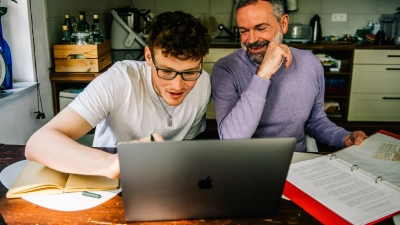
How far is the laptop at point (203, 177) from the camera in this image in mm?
781

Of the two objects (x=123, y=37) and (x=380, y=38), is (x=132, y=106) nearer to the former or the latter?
(x=123, y=37)

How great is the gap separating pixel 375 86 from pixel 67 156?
10.5 feet

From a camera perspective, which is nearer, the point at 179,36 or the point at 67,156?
the point at 67,156

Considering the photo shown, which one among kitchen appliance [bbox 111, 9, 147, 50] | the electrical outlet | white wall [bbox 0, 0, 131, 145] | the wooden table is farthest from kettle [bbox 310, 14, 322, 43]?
the wooden table

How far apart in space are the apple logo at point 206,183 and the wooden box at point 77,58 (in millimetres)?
1699

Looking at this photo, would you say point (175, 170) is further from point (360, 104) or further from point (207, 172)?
point (360, 104)

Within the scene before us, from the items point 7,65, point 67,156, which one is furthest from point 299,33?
point 67,156

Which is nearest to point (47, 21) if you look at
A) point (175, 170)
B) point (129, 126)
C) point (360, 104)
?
point (129, 126)

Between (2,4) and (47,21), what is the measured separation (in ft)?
1.00

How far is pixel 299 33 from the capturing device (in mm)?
3760

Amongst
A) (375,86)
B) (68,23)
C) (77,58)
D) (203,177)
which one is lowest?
(375,86)

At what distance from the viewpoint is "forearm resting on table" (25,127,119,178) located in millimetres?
985

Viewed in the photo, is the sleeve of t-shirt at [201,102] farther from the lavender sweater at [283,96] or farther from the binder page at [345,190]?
the binder page at [345,190]

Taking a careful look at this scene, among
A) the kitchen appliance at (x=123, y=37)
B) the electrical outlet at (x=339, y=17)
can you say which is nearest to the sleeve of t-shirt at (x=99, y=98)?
the kitchen appliance at (x=123, y=37)
